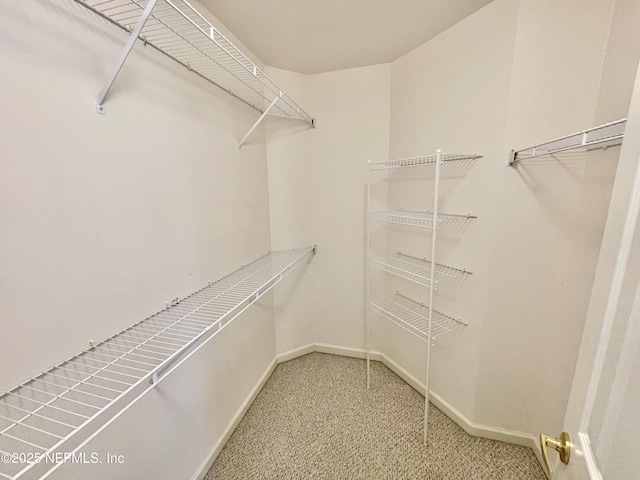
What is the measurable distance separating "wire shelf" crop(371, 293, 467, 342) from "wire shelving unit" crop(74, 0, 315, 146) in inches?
64.9

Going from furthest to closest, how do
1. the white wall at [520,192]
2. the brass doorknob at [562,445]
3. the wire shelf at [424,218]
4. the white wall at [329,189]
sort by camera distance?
the white wall at [329,189], the wire shelf at [424,218], the white wall at [520,192], the brass doorknob at [562,445]

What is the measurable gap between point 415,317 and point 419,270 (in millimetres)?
377

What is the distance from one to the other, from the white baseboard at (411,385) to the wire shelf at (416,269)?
2.77 ft

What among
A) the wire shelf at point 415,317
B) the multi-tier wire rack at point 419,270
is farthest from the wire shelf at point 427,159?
the wire shelf at point 415,317

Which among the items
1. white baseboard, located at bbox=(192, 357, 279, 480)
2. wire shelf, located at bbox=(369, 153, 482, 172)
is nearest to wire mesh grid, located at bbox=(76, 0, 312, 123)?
wire shelf, located at bbox=(369, 153, 482, 172)

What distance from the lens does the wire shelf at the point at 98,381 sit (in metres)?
0.63

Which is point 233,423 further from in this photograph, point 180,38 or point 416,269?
point 180,38

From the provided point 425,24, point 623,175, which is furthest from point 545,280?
point 425,24

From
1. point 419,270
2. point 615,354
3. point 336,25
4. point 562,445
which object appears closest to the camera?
point 615,354

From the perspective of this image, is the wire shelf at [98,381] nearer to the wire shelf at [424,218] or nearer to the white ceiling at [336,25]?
the wire shelf at [424,218]

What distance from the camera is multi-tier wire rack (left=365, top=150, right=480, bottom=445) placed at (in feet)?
4.83

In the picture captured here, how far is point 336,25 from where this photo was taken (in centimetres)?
145

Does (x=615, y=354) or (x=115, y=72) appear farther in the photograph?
(x=115, y=72)

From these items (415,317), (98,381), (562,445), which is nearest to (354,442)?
(415,317)
